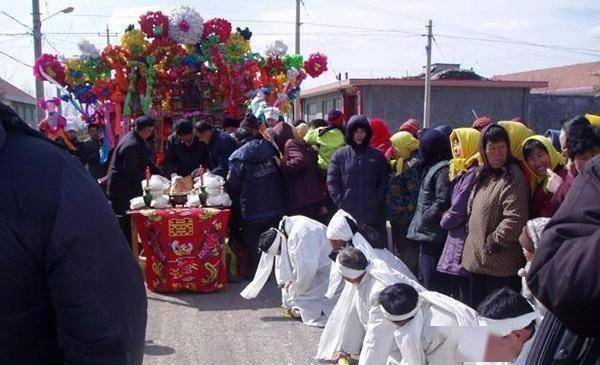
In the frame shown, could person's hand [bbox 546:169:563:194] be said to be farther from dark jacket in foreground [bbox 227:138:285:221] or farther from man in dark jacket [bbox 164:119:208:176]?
man in dark jacket [bbox 164:119:208:176]

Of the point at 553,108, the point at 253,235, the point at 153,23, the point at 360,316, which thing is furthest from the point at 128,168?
the point at 553,108

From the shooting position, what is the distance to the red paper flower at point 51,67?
419 inches

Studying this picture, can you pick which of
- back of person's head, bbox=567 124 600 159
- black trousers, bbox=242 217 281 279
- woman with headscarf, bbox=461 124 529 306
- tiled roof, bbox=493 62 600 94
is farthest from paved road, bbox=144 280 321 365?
tiled roof, bbox=493 62 600 94

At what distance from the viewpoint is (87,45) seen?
34.1ft

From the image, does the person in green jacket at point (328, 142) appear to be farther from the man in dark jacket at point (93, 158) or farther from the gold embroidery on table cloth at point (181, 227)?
the man in dark jacket at point (93, 158)

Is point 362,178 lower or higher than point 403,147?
lower

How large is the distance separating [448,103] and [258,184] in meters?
18.9

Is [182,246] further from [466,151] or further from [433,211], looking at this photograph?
[466,151]

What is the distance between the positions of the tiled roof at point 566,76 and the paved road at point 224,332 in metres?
25.9

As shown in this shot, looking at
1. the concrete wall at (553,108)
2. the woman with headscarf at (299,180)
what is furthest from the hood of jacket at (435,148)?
the concrete wall at (553,108)

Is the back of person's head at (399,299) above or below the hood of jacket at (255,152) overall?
below

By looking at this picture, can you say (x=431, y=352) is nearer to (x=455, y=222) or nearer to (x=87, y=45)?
(x=455, y=222)

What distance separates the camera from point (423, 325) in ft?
11.3

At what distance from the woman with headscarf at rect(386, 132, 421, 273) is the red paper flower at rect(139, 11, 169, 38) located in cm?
614
